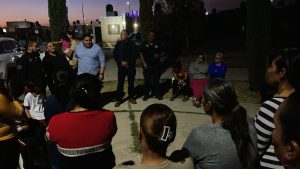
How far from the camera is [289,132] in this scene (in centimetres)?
132

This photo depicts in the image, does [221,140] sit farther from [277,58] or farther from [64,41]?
[64,41]

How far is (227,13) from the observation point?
102 ft

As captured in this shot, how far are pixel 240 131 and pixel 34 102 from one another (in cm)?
412

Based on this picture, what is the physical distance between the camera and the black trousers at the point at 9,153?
3.88 meters

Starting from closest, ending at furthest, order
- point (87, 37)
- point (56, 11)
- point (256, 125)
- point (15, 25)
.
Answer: point (256, 125) → point (87, 37) → point (56, 11) → point (15, 25)

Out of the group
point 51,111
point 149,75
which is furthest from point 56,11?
point 51,111

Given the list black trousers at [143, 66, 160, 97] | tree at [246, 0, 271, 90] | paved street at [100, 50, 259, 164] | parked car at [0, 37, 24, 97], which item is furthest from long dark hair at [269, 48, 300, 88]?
parked car at [0, 37, 24, 97]

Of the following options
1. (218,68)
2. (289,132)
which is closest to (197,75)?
(218,68)

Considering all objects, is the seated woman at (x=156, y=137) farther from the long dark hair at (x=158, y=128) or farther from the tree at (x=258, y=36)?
the tree at (x=258, y=36)

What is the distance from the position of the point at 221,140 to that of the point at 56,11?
38.7 feet

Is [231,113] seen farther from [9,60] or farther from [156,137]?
[9,60]

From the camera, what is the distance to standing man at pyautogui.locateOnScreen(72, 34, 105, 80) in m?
8.21

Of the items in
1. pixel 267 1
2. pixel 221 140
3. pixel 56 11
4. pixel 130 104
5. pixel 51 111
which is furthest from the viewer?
pixel 56 11

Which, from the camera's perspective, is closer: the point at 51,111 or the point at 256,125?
the point at 256,125
